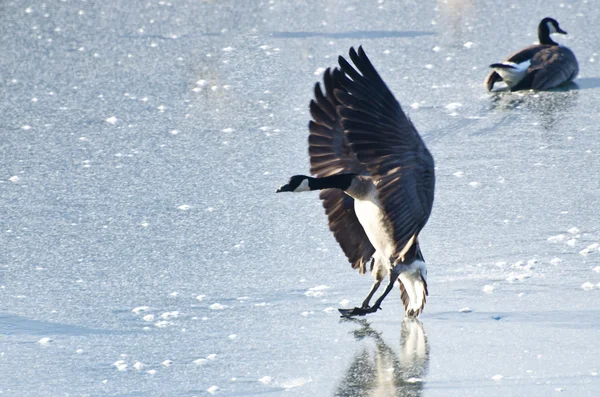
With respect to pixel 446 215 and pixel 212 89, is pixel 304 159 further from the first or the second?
pixel 212 89

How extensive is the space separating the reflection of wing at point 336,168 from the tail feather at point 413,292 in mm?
289

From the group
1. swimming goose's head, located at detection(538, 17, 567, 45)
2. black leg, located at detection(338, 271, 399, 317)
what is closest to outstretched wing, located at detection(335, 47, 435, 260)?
black leg, located at detection(338, 271, 399, 317)

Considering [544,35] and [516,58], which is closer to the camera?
[516,58]

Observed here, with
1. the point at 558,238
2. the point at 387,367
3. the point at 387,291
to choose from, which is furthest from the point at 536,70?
the point at 387,367

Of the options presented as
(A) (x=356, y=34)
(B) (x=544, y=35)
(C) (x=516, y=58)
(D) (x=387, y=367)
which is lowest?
(D) (x=387, y=367)

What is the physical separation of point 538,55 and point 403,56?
1.11 metres

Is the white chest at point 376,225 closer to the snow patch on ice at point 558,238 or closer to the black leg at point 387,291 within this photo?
the black leg at point 387,291

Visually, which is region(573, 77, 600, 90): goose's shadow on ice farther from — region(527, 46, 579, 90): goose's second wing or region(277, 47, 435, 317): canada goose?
region(277, 47, 435, 317): canada goose

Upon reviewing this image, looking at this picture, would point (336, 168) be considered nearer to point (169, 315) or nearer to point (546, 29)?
point (169, 315)

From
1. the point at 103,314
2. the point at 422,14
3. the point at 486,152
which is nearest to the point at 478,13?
the point at 422,14

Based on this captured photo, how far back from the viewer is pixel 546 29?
791 centimetres

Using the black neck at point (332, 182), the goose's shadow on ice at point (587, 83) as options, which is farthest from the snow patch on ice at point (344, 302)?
the goose's shadow on ice at point (587, 83)

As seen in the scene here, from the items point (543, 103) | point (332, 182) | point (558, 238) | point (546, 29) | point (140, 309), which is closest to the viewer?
point (332, 182)

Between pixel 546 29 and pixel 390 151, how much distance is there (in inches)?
171
